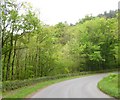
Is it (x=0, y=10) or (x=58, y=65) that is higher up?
(x=0, y=10)

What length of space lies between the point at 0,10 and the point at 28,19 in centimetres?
379

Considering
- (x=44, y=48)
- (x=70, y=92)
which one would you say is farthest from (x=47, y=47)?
(x=70, y=92)

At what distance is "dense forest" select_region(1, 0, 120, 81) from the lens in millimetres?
31547

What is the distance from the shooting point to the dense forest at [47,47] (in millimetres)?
31547

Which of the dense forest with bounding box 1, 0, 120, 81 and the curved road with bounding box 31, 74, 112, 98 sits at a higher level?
the dense forest with bounding box 1, 0, 120, 81

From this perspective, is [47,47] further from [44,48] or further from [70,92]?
[70,92]

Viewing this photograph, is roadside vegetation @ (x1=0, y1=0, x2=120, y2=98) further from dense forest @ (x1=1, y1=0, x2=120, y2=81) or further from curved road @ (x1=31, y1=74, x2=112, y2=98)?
curved road @ (x1=31, y1=74, x2=112, y2=98)

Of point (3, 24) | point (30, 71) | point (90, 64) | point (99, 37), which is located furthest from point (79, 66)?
point (3, 24)

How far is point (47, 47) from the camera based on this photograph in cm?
4322

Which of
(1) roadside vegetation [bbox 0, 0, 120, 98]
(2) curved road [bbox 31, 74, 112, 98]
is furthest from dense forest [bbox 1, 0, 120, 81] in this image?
(2) curved road [bbox 31, 74, 112, 98]

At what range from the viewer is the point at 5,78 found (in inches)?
1337

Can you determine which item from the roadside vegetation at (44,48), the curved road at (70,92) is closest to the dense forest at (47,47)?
the roadside vegetation at (44,48)

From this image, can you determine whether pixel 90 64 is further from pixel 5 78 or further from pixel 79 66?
pixel 5 78

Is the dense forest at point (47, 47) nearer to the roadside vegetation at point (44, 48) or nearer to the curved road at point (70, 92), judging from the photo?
the roadside vegetation at point (44, 48)
